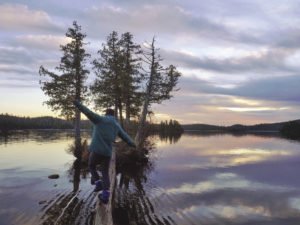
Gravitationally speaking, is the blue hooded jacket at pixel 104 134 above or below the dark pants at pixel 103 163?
above

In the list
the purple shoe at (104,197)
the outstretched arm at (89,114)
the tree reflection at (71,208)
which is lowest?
the tree reflection at (71,208)

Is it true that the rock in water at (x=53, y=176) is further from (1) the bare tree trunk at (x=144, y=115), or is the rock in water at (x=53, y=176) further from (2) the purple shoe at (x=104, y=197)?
(2) the purple shoe at (x=104, y=197)

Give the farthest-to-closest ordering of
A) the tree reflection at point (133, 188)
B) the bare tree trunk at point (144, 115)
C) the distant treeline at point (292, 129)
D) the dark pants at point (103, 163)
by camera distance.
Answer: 1. the distant treeline at point (292, 129)
2. the bare tree trunk at point (144, 115)
3. the tree reflection at point (133, 188)
4. the dark pants at point (103, 163)

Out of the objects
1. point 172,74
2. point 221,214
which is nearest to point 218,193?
point 221,214

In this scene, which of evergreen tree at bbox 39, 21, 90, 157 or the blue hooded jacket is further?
evergreen tree at bbox 39, 21, 90, 157

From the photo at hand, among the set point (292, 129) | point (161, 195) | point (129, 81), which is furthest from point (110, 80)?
point (292, 129)

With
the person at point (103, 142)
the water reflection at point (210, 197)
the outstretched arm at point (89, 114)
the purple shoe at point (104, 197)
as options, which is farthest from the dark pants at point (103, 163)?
the water reflection at point (210, 197)

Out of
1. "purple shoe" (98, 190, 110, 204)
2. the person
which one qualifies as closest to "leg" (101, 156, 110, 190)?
the person

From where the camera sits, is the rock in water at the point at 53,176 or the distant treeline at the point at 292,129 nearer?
the rock in water at the point at 53,176

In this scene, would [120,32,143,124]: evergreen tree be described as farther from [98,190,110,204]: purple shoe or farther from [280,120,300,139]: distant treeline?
[280,120,300,139]: distant treeline

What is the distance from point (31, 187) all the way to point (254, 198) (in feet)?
44.5

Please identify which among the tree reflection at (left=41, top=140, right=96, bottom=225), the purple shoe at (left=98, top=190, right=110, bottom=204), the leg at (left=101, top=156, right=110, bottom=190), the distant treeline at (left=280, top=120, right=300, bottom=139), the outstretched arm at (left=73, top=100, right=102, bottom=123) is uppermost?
the distant treeline at (left=280, top=120, right=300, bottom=139)

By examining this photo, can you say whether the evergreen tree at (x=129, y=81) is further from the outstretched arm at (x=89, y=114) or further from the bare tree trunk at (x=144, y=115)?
the outstretched arm at (x=89, y=114)

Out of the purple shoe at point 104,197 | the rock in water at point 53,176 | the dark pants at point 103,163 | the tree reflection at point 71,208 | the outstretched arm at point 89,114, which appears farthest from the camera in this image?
the rock in water at point 53,176
